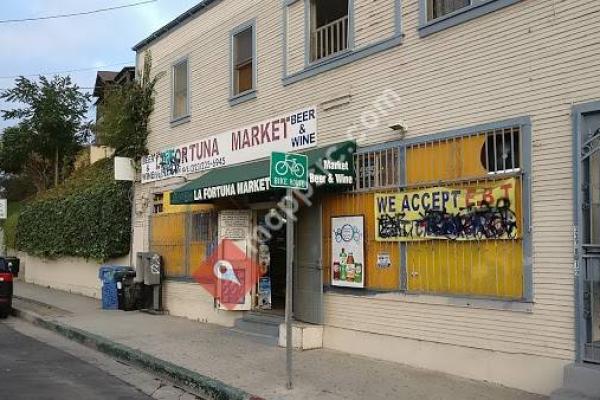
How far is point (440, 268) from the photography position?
857 cm

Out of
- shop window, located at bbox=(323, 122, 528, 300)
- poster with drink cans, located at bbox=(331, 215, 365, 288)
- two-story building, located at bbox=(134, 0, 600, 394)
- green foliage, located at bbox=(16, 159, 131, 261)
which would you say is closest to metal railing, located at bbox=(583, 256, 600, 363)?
two-story building, located at bbox=(134, 0, 600, 394)

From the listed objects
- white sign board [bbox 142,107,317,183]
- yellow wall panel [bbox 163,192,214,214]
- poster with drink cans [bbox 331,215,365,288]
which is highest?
white sign board [bbox 142,107,317,183]

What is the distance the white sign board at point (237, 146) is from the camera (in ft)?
37.0

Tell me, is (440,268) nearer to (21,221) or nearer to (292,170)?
(292,170)

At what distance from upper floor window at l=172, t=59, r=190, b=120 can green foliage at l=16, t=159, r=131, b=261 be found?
3.08m

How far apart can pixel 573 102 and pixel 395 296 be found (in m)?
3.54

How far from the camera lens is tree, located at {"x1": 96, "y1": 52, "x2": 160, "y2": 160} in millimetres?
16438

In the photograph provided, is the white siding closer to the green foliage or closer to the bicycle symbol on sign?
the bicycle symbol on sign

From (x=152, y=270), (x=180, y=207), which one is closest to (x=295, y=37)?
(x=180, y=207)

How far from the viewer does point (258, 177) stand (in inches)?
417

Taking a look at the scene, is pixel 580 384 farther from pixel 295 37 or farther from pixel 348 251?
pixel 295 37

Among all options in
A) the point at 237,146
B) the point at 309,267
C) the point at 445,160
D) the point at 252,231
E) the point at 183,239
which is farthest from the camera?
the point at 183,239

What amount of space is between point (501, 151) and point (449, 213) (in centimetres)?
102

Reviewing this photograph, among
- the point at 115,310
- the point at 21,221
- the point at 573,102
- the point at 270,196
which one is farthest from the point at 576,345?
the point at 21,221
